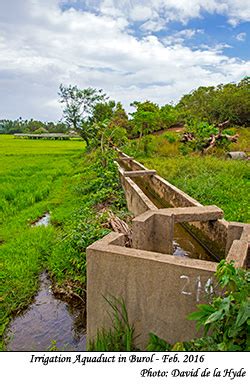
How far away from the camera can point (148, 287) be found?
8.38 ft

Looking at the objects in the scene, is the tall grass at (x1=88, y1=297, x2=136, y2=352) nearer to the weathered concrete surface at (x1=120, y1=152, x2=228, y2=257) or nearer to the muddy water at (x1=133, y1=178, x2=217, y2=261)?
the weathered concrete surface at (x1=120, y1=152, x2=228, y2=257)

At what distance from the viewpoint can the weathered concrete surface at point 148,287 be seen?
2.41m

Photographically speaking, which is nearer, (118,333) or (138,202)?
(118,333)

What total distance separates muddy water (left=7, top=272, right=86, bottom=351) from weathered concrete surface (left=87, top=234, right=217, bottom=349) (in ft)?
2.72

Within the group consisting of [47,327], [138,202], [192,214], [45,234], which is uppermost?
[192,214]

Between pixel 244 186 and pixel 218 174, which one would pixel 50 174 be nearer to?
pixel 218 174

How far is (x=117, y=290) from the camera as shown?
2699mm

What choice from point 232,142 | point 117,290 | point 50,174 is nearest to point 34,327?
point 117,290

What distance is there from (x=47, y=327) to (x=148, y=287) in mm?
1783

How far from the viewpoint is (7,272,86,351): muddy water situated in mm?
3439

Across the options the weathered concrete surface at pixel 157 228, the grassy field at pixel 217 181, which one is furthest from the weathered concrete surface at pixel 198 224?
the grassy field at pixel 217 181

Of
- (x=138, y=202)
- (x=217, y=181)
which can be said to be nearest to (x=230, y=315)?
(x=138, y=202)

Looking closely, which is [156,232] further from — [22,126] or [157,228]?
[22,126]

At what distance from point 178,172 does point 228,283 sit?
8.65m
